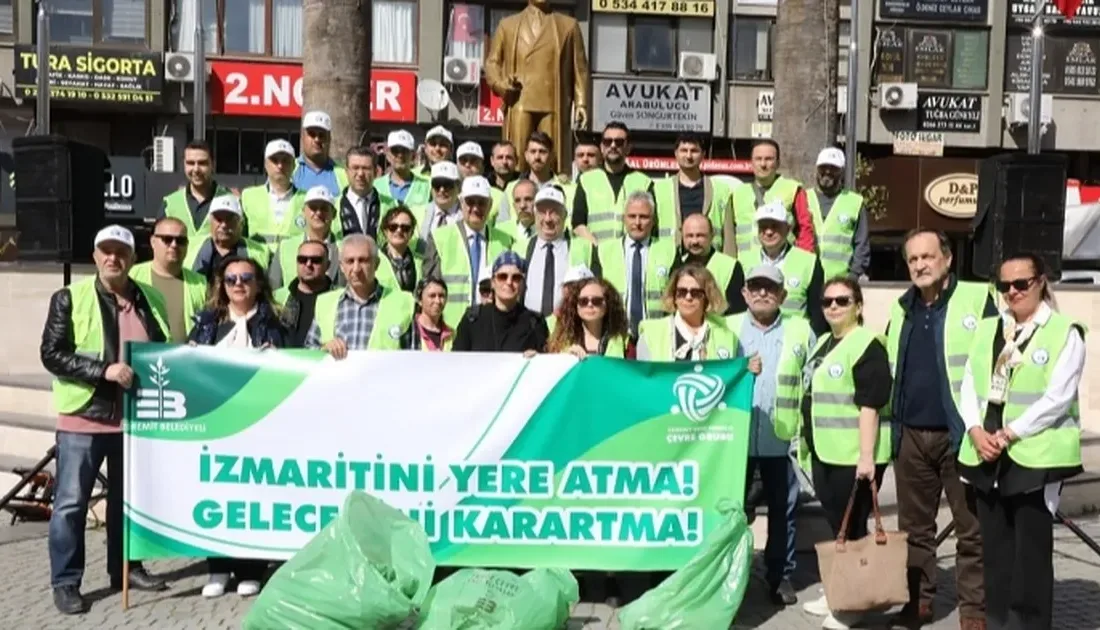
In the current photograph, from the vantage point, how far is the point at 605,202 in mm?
8883

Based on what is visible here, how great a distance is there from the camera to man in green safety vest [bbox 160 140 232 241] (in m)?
8.58

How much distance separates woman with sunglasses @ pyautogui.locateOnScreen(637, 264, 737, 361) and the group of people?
1 centimetres

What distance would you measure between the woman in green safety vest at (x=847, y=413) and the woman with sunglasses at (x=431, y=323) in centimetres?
203

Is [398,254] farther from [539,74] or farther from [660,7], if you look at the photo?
[660,7]

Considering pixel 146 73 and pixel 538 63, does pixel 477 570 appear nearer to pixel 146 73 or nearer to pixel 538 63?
pixel 538 63

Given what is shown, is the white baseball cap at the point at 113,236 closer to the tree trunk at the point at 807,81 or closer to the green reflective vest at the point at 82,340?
the green reflective vest at the point at 82,340

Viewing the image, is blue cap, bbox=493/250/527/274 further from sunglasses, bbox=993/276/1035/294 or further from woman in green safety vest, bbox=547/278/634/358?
sunglasses, bbox=993/276/1035/294

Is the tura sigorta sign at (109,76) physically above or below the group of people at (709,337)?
above

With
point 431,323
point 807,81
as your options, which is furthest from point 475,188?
point 807,81

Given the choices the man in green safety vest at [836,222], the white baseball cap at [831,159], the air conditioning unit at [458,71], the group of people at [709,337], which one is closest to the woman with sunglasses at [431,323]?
the group of people at [709,337]

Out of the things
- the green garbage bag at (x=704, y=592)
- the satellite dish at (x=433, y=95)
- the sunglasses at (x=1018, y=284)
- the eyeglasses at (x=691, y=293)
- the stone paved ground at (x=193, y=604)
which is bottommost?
the stone paved ground at (x=193, y=604)

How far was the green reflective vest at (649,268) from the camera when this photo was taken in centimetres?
785

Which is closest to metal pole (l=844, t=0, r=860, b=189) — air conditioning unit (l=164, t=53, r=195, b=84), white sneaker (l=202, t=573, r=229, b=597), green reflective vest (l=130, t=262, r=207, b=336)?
air conditioning unit (l=164, t=53, r=195, b=84)

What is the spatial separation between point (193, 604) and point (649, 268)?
3.28 m
